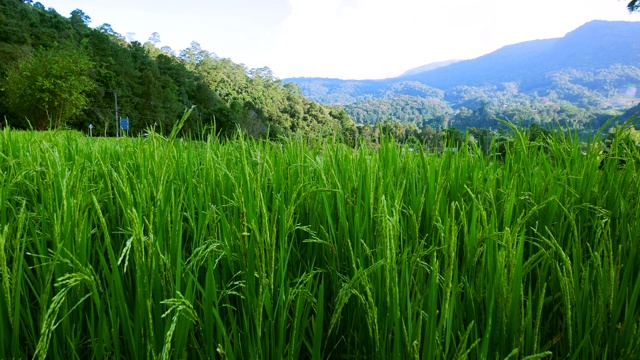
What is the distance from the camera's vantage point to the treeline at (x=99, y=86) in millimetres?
32625

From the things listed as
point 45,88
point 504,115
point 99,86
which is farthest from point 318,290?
point 99,86

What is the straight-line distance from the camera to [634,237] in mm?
1124

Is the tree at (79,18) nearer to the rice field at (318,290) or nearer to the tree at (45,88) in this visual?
the tree at (45,88)

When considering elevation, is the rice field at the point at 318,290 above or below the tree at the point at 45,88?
below

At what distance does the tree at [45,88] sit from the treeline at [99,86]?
0.07 meters

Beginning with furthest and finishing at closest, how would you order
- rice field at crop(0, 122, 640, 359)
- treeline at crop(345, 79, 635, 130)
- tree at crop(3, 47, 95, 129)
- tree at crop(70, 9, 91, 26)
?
tree at crop(70, 9, 91, 26) < tree at crop(3, 47, 95, 129) < treeline at crop(345, 79, 635, 130) < rice field at crop(0, 122, 640, 359)

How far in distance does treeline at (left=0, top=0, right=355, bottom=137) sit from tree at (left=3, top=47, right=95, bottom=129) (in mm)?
71

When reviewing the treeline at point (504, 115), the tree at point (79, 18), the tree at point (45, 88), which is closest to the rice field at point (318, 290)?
the treeline at point (504, 115)

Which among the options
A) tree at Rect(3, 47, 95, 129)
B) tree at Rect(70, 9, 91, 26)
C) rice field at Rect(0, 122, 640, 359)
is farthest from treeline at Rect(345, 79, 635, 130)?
tree at Rect(70, 9, 91, 26)

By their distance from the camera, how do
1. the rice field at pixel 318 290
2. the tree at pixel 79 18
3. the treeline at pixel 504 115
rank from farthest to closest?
1. the tree at pixel 79 18
2. the treeline at pixel 504 115
3. the rice field at pixel 318 290

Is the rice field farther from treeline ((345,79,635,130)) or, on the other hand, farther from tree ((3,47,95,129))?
tree ((3,47,95,129))

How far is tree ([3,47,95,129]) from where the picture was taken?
104 feet

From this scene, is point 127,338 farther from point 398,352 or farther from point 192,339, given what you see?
point 398,352

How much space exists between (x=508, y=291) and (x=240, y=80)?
4614 inches
